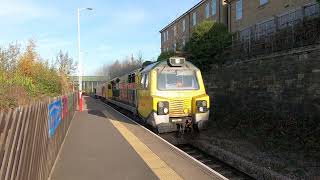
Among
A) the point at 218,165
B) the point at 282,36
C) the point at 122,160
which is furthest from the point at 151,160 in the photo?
the point at 282,36

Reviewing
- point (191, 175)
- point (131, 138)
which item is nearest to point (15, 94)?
point (131, 138)

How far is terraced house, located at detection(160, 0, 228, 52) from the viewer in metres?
39.9

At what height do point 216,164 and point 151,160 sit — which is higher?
point 151,160

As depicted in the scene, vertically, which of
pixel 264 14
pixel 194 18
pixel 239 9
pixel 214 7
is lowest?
pixel 264 14

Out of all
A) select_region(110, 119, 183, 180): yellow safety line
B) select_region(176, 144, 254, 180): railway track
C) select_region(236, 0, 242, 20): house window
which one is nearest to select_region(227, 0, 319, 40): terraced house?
select_region(236, 0, 242, 20): house window

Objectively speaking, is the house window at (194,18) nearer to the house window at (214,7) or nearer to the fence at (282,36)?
the house window at (214,7)

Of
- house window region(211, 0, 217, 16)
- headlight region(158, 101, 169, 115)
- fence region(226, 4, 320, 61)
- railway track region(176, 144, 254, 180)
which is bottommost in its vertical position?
railway track region(176, 144, 254, 180)

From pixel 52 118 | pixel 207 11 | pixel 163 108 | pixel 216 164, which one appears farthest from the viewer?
pixel 207 11

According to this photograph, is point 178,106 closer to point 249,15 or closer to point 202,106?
Result: point 202,106

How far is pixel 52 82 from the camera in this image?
27.5 m

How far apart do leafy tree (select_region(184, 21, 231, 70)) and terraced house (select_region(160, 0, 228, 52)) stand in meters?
9.77

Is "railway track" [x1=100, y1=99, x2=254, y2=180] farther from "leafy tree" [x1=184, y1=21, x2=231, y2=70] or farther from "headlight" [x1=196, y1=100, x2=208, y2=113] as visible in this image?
"leafy tree" [x1=184, y1=21, x2=231, y2=70]

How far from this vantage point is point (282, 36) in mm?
19078

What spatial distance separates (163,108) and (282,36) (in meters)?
6.97
